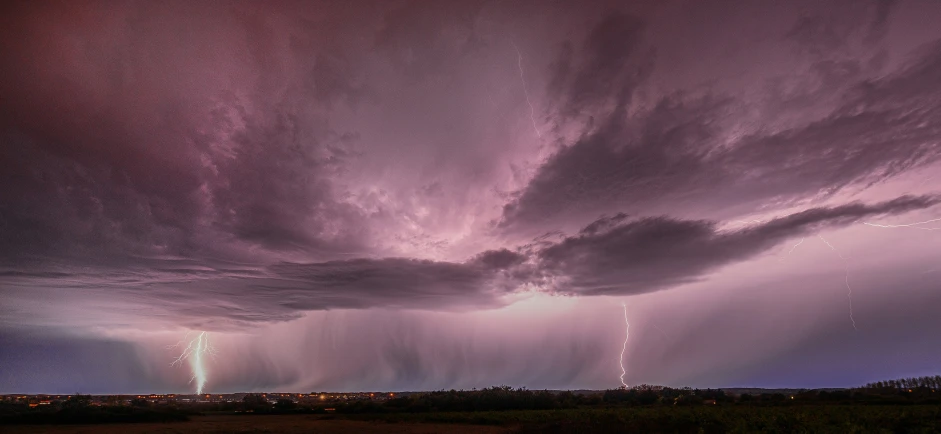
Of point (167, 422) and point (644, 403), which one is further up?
point (167, 422)

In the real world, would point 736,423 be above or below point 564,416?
above

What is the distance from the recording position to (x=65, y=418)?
55281 millimetres

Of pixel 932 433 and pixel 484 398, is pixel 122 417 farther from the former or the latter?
pixel 932 433

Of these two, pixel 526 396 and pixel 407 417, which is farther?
pixel 526 396

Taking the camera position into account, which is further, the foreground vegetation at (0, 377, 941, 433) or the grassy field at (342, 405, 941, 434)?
the foreground vegetation at (0, 377, 941, 433)

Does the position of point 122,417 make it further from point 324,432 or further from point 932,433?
point 932,433

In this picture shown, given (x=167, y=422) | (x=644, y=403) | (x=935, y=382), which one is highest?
(x=167, y=422)

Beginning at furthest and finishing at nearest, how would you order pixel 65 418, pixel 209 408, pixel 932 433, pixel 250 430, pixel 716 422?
pixel 209 408, pixel 65 418, pixel 716 422, pixel 250 430, pixel 932 433

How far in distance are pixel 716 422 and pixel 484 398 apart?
48.4 m

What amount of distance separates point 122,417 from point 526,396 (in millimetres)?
69543

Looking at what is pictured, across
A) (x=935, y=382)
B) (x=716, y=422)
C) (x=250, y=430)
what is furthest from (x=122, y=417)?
(x=935, y=382)

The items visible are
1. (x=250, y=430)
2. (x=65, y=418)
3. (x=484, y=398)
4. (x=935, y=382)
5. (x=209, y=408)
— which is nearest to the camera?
(x=250, y=430)

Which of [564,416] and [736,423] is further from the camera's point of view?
[564,416]

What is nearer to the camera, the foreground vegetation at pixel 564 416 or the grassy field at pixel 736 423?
the grassy field at pixel 736 423
